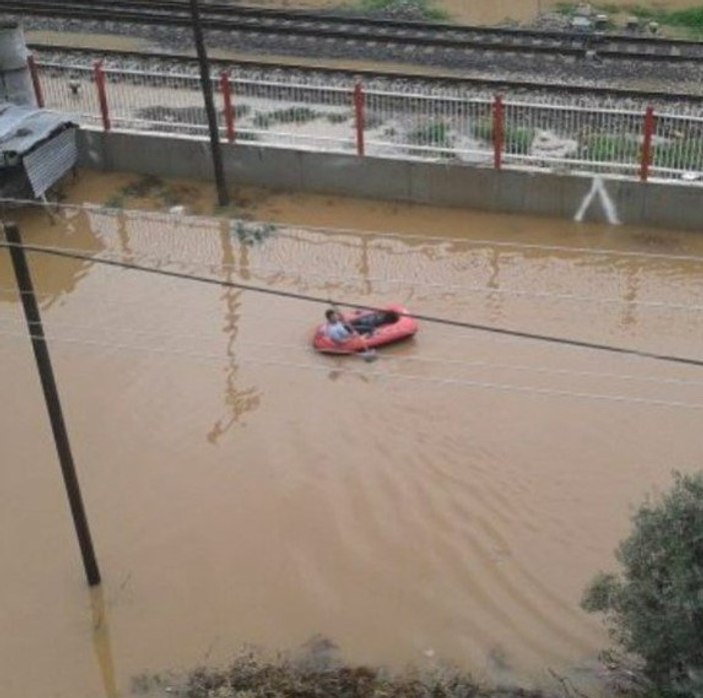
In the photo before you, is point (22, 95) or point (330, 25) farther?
point (330, 25)

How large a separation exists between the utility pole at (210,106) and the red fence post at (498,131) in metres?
4.13

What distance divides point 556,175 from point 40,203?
7950 mm

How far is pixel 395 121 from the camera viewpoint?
1870cm

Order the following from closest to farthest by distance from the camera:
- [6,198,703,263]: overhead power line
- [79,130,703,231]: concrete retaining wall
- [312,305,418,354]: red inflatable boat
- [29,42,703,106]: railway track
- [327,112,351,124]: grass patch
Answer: [312,305,418,354]: red inflatable boat < [6,198,703,263]: overhead power line < [79,130,703,231]: concrete retaining wall < [29,42,703,106]: railway track < [327,112,351,124]: grass patch

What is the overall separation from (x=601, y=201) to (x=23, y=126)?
29.2 feet

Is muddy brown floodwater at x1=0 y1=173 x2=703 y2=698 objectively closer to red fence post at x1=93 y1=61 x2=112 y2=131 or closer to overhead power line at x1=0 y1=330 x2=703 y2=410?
overhead power line at x1=0 y1=330 x2=703 y2=410

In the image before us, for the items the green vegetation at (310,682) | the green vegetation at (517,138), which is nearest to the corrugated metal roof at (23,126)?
the green vegetation at (517,138)

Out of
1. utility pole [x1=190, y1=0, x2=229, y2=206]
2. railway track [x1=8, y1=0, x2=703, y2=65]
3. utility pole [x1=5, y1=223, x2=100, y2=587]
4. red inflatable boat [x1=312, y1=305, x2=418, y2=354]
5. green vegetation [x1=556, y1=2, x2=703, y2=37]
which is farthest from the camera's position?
green vegetation [x1=556, y1=2, x2=703, y2=37]

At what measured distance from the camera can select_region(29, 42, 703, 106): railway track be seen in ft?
60.8

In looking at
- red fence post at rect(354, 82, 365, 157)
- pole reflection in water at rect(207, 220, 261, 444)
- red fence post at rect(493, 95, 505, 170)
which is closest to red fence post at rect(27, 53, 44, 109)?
pole reflection in water at rect(207, 220, 261, 444)

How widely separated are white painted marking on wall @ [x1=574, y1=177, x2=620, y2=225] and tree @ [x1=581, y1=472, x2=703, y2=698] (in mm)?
8421

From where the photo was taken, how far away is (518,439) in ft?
41.7

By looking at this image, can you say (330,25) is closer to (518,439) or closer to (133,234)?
(133,234)


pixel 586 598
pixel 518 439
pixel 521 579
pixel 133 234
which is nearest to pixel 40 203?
pixel 133 234
